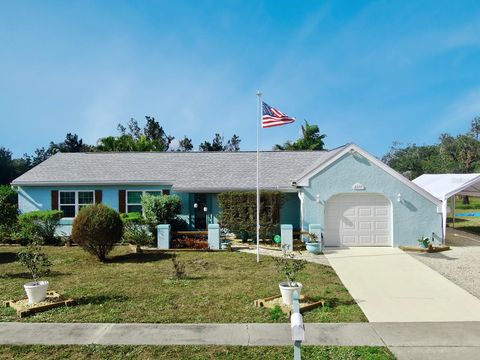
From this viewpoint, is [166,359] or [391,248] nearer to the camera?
[166,359]

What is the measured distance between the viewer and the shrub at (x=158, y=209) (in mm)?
18750

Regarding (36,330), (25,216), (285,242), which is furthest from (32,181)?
(36,330)

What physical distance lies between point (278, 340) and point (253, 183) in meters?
14.0

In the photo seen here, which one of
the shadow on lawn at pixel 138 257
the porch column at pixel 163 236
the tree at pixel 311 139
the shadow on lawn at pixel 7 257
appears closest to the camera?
the shadow on lawn at pixel 7 257

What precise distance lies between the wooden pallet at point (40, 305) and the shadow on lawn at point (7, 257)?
637 cm

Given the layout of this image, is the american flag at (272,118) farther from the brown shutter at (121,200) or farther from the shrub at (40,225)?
the shrub at (40,225)

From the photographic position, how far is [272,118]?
14453 mm

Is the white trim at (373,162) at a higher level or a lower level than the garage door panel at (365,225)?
higher

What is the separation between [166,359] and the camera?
→ 20.4 ft

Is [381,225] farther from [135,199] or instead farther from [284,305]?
[135,199]

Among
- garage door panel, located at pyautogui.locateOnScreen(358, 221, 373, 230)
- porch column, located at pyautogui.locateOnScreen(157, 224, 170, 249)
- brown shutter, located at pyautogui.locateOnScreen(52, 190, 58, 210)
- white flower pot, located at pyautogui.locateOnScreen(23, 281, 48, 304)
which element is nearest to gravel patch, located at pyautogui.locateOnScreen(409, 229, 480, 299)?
garage door panel, located at pyautogui.locateOnScreen(358, 221, 373, 230)

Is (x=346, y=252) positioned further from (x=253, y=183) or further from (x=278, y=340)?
(x=278, y=340)

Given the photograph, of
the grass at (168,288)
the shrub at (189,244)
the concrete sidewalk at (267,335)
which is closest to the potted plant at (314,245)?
the grass at (168,288)

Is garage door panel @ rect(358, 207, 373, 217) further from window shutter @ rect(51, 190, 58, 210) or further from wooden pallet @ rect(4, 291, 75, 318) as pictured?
window shutter @ rect(51, 190, 58, 210)
